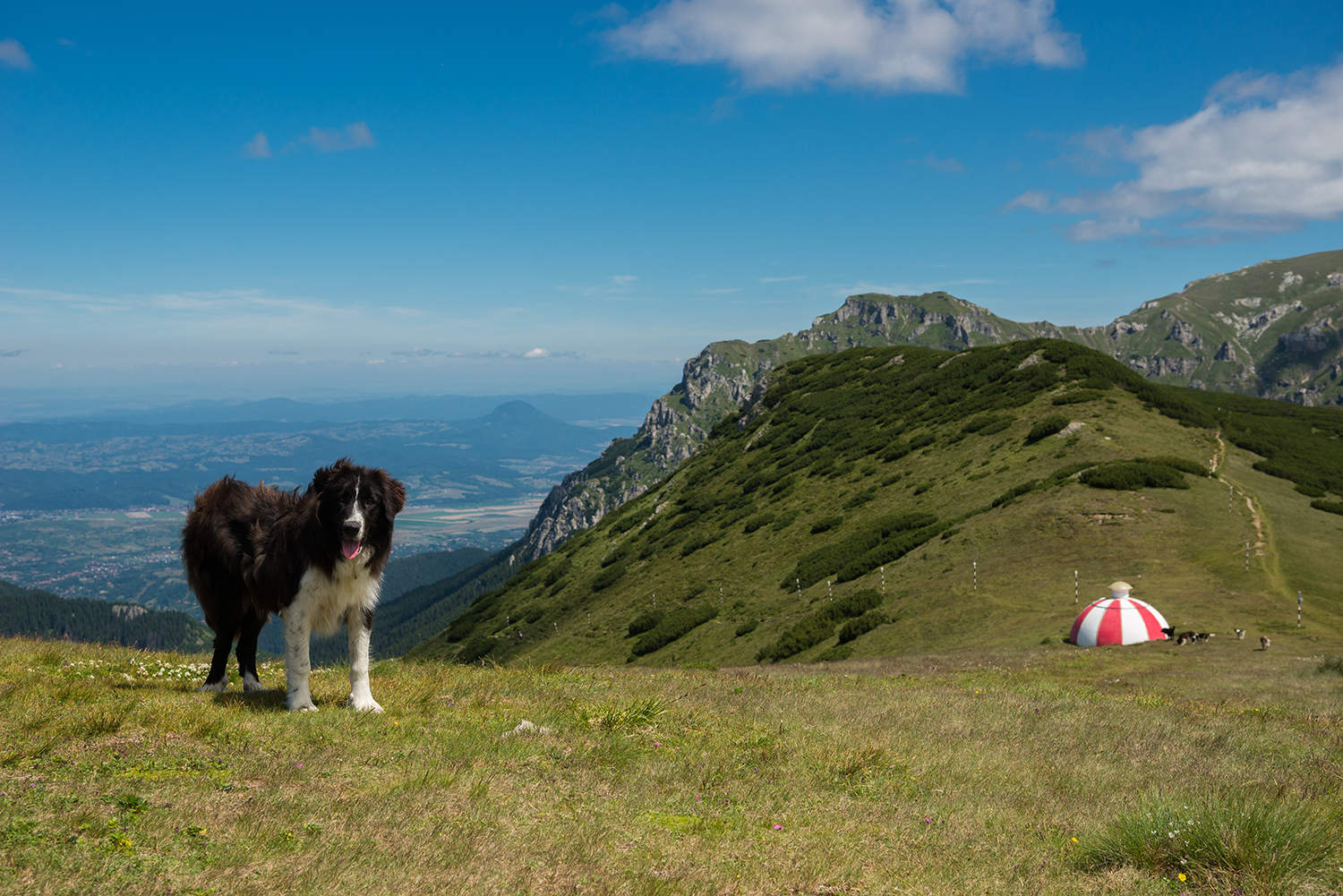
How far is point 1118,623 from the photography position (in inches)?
855

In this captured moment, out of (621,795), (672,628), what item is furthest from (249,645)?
(672,628)

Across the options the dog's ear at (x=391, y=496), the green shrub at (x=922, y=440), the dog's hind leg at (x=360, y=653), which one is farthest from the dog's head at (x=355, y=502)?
the green shrub at (x=922, y=440)

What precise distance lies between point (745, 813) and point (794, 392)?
9461 cm

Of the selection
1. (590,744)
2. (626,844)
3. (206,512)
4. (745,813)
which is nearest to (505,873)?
(626,844)

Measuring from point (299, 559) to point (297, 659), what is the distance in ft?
3.76

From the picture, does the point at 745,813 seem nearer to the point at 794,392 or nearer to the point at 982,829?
the point at 982,829

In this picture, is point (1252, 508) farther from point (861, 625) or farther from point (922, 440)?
point (922, 440)

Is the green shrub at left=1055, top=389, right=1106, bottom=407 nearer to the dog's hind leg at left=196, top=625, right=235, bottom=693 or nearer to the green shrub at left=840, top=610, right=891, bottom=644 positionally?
the green shrub at left=840, top=610, right=891, bottom=644

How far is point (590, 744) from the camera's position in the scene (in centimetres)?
773

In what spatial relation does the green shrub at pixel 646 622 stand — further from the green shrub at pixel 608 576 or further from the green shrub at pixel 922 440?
the green shrub at pixel 922 440

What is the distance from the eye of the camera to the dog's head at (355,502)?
7.84 meters

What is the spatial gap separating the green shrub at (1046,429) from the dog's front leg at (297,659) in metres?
47.6

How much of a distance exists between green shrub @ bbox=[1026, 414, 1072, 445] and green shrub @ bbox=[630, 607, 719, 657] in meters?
23.5

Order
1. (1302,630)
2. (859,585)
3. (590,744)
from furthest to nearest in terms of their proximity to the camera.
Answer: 1. (859,585)
2. (1302,630)
3. (590,744)
